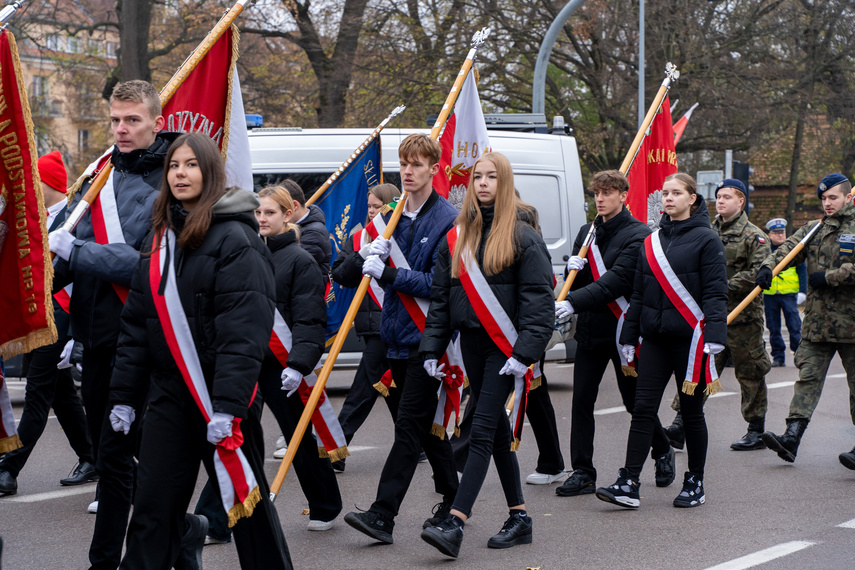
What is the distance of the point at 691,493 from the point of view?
20.0 feet

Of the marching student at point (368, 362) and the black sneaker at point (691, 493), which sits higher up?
the marching student at point (368, 362)

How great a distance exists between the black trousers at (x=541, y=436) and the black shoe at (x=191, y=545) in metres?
2.27

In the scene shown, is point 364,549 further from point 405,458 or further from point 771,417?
point 771,417

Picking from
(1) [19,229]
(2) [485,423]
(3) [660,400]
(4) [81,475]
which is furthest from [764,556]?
(4) [81,475]

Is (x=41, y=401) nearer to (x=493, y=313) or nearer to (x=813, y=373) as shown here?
(x=493, y=313)

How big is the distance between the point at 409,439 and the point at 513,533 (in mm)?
670

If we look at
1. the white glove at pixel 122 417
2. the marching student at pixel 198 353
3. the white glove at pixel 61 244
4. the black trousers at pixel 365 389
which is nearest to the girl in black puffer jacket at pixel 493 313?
the marching student at pixel 198 353

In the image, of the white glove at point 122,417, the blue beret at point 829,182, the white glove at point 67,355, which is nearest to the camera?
the white glove at point 122,417

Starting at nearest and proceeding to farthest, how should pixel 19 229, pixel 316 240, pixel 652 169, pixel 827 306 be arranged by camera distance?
pixel 19 229, pixel 316 240, pixel 827 306, pixel 652 169

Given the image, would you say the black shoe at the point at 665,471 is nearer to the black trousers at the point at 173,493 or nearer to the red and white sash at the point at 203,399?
the black trousers at the point at 173,493

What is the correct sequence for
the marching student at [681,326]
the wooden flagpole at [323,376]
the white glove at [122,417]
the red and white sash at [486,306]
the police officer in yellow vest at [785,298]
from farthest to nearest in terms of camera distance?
the police officer in yellow vest at [785,298] → the marching student at [681,326] → the wooden flagpole at [323,376] → the red and white sash at [486,306] → the white glove at [122,417]

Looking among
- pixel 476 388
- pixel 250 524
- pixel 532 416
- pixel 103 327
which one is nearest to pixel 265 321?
pixel 250 524

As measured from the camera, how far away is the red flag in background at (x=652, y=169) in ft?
26.4

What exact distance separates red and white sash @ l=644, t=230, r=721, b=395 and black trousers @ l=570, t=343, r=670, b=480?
486 mm
